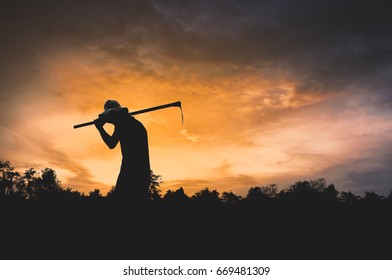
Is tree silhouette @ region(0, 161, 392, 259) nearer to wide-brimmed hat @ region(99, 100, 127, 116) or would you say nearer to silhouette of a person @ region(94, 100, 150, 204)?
silhouette of a person @ region(94, 100, 150, 204)

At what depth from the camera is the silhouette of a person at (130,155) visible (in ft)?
16.8

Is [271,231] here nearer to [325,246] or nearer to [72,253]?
[325,246]

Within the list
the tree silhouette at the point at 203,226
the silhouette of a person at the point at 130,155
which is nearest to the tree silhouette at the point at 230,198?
the tree silhouette at the point at 203,226

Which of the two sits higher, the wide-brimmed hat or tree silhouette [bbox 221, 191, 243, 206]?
the wide-brimmed hat

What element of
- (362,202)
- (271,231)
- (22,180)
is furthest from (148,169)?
(22,180)

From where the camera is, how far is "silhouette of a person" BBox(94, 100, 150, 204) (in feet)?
16.8

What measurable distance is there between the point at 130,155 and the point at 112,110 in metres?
0.94

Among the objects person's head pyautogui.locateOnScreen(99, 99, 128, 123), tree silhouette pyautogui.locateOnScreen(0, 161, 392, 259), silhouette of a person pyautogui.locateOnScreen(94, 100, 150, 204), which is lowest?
tree silhouette pyautogui.locateOnScreen(0, 161, 392, 259)

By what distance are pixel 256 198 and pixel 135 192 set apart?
17.1ft

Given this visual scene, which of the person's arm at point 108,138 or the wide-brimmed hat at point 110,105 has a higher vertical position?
the wide-brimmed hat at point 110,105

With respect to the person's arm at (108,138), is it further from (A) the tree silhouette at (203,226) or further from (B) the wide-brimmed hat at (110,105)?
(A) the tree silhouette at (203,226)

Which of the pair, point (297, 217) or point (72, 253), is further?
point (297, 217)

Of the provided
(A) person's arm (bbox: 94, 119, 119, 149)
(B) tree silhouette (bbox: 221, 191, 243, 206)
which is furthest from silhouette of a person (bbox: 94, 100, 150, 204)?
(B) tree silhouette (bbox: 221, 191, 243, 206)

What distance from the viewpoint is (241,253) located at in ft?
19.5
